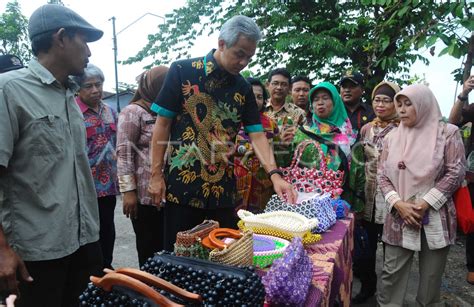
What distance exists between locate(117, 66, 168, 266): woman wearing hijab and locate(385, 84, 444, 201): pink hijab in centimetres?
172

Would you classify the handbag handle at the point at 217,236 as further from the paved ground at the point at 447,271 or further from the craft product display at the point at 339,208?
the paved ground at the point at 447,271

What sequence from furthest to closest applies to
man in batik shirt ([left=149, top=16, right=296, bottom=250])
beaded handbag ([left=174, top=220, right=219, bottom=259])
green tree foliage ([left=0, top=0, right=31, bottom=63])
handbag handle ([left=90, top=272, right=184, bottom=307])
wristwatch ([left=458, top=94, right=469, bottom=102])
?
green tree foliage ([left=0, top=0, right=31, bottom=63]) → wristwatch ([left=458, top=94, right=469, bottom=102]) → man in batik shirt ([left=149, top=16, right=296, bottom=250]) → beaded handbag ([left=174, top=220, right=219, bottom=259]) → handbag handle ([left=90, top=272, right=184, bottom=307])

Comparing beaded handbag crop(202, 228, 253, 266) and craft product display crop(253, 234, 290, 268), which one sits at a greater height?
beaded handbag crop(202, 228, 253, 266)

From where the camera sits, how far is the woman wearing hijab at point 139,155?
8.42ft

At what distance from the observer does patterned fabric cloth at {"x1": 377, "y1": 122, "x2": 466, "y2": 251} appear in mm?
2393

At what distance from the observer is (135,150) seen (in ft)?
8.60

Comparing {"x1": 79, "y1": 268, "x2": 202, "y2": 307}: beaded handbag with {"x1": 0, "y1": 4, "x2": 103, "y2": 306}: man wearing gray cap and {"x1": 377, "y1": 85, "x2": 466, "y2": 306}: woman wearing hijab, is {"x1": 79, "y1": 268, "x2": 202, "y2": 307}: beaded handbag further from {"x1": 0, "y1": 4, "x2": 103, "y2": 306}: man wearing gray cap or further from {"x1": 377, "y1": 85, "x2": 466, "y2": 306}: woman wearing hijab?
{"x1": 377, "y1": 85, "x2": 466, "y2": 306}: woman wearing hijab

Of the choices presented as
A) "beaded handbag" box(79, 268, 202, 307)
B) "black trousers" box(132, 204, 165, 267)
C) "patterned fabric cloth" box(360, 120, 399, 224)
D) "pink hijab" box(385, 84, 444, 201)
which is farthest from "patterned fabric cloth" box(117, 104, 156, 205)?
"patterned fabric cloth" box(360, 120, 399, 224)

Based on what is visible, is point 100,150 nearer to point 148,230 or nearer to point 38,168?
point 148,230

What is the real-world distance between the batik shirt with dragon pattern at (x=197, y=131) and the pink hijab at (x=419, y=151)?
129 cm

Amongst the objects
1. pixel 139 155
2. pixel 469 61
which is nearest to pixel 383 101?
pixel 469 61

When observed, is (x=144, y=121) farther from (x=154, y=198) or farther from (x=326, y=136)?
(x=326, y=136)

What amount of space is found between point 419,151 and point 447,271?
93.0 inches

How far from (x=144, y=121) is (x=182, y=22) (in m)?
6.25
